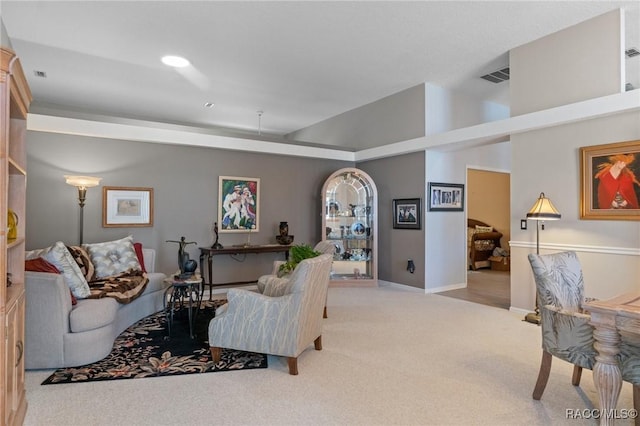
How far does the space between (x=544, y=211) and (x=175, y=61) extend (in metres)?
5.09

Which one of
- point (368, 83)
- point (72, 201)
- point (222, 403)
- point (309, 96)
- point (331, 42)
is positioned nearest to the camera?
point (222, 403)

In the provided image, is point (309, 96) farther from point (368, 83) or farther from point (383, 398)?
point (383, 398)

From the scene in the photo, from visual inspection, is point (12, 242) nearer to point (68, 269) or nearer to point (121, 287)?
point (68, 269)

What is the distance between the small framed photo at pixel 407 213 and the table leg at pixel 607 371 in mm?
4244

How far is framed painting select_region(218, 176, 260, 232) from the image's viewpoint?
627 cm

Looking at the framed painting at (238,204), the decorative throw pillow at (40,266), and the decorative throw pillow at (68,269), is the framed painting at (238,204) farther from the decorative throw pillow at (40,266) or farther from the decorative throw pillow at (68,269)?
the decorative throw pillow at (40,266)

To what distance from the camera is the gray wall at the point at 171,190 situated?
5035 mm

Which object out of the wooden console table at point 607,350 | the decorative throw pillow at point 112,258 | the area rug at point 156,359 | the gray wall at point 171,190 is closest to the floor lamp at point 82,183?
the gray wall at point 171,190

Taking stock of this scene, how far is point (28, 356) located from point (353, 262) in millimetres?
4877

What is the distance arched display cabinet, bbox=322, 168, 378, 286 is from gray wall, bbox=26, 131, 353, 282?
0.43m

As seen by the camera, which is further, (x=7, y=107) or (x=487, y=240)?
(x=487, y=240)

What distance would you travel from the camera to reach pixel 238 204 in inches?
252

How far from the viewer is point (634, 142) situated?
382 centimetres

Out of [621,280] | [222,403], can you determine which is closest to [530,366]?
[621,280]
